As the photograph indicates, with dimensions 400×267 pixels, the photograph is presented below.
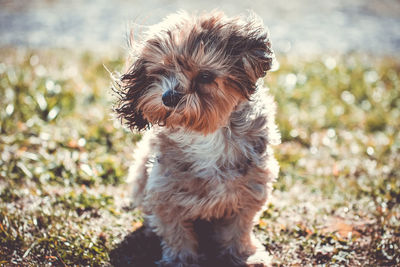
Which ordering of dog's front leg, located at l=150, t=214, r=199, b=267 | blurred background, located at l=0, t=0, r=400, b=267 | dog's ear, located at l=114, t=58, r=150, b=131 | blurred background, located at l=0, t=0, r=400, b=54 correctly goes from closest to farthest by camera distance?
dog's ear, located at l=114, t=58, r=150, b=131
dog's front leg, located at l=150, t=214, r=199, b=267
blurred background, located at l=0, t=0, r=400, b=267
blurred background, located at l=0, t=0, r=400, b=54

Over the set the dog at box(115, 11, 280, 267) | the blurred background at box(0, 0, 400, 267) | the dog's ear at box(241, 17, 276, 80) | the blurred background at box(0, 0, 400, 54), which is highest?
the dog's ear at box(241, 17, 276, 80)

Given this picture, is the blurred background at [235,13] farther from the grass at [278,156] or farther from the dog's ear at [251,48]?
the dog's ear at [251,48]

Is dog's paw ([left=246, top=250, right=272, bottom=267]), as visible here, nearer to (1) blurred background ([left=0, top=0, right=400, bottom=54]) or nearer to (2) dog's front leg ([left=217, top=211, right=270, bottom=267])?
(2) dog's front leg ([left=217, top=211, right=270, bottom=267])

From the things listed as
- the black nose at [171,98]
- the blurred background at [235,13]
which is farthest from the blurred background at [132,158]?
the black nose at [171,98]

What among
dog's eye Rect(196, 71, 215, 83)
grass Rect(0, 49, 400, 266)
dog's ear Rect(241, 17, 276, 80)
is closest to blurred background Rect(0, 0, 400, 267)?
grass Rect(0, 49, 400, 266)

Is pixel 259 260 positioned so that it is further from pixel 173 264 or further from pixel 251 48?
pixel 251 48

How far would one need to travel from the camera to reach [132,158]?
452cm

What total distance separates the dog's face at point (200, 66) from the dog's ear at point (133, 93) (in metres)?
0.01

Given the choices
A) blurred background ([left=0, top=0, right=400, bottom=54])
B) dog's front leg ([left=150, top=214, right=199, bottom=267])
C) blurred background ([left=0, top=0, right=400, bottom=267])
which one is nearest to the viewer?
dog's front leg ([left=150, top=214, right=199, bottom=267])

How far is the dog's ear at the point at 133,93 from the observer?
267 centimetres

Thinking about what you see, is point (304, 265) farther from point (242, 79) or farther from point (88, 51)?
point (88, 51)

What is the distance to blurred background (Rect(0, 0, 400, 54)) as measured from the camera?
8086 mm

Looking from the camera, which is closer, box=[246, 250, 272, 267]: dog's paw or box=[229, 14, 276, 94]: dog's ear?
box=[229, 14, 276, 94]: dog's ear

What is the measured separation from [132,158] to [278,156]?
1.65m
